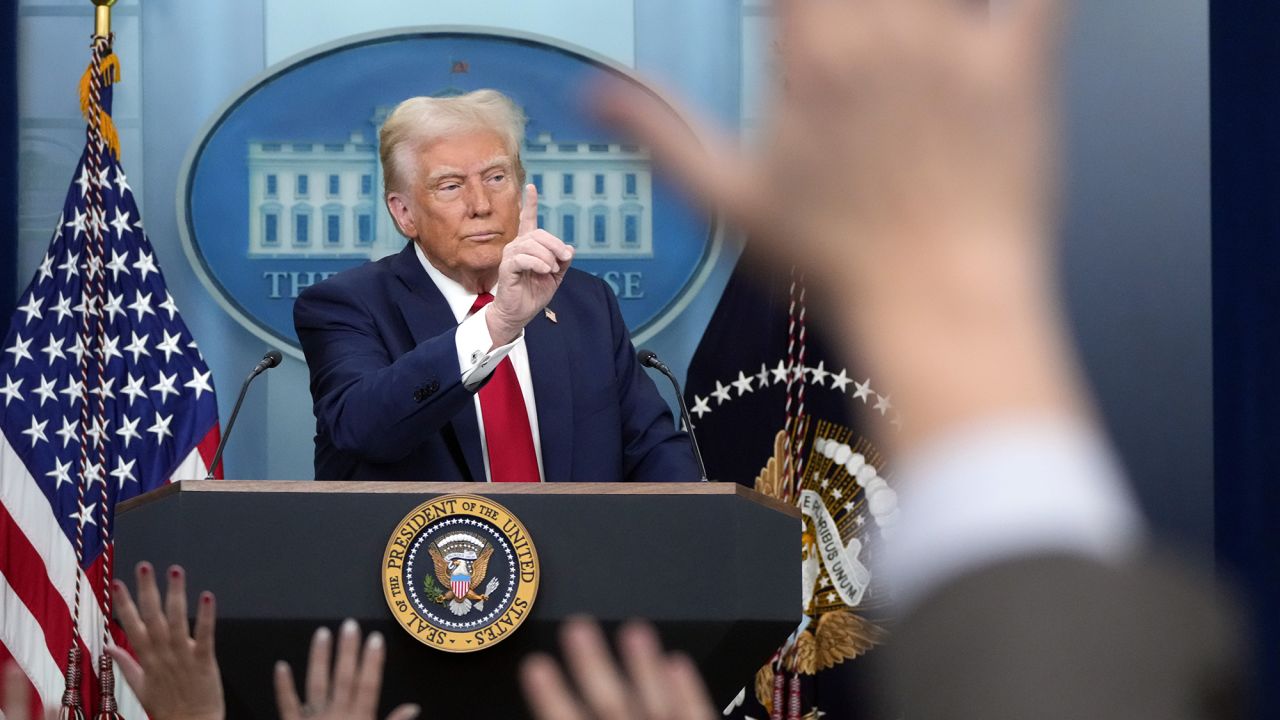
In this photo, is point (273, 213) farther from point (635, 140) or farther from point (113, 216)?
point (635, 140)

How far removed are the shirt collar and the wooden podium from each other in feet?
2.58

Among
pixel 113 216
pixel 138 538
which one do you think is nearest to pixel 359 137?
pixel 113 216

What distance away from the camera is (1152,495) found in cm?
478

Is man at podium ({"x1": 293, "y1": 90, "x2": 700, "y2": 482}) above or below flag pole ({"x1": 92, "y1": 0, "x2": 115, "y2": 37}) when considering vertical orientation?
below

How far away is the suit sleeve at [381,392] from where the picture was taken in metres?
2.60

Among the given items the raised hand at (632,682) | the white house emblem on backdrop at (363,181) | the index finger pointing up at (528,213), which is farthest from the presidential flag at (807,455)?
the raised hand at (632,682)

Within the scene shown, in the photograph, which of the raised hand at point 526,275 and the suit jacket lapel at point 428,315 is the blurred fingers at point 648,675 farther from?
the suit jacket lapel at point 428,315

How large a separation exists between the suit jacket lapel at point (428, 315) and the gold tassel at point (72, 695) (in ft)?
4.94

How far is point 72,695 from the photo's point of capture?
3812 millimetres

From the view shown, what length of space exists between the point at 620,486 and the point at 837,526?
2.18 meters

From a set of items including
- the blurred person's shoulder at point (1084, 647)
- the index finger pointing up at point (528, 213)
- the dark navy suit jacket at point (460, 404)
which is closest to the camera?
the blurred person's shoulder at point (1084, 647)

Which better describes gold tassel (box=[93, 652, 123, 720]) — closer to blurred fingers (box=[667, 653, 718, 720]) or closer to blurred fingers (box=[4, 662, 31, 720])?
blurred fingers (box=[4, 662, 31, 720])

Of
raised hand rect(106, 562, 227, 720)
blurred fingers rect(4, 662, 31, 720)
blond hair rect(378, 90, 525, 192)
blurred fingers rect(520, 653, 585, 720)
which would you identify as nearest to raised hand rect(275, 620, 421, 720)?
raised hand rect(106, 562, 227, 720)

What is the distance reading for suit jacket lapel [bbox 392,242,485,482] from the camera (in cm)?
287
